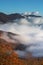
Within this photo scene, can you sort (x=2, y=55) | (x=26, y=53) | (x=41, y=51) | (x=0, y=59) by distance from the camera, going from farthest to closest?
(x=41, y=51), (x=26, y=53), (x=2, y=55), (x=0, y=59)

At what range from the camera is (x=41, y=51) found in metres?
194

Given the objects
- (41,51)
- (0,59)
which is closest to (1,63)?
(0,59)

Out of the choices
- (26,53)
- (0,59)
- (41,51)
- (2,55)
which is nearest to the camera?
(0,59)

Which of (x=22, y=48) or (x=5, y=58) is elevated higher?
(x=22, y=48)

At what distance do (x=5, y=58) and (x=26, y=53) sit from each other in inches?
4545

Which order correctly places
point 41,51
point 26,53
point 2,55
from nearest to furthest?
point 2,55
point 26,53
point 41,51

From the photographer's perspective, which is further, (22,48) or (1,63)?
(22,48)

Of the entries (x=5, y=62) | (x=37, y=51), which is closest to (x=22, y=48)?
(x=37, y=51)

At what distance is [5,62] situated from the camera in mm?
63562

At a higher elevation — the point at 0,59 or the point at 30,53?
the point at 30,53

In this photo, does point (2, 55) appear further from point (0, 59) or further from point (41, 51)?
point (41, 51)

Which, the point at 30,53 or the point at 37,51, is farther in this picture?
the point at 37,51

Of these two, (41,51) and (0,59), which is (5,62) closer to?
(0,59)

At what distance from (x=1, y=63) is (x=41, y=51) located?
135858 millimetres
